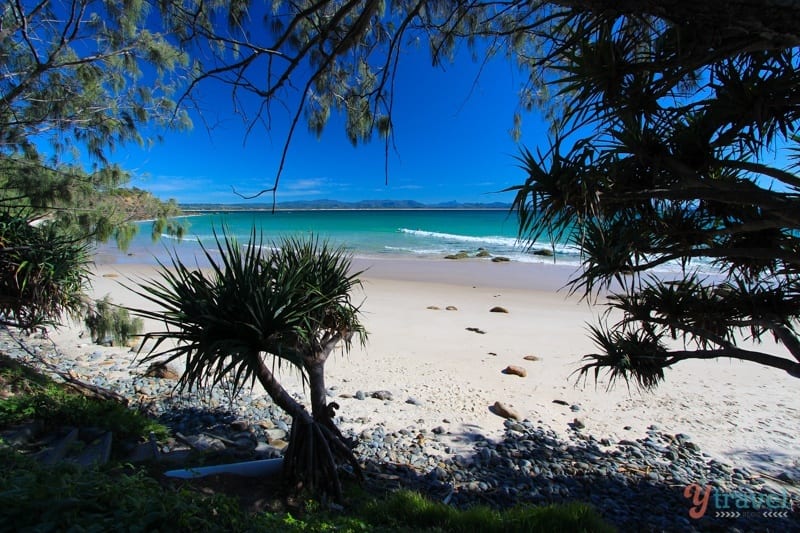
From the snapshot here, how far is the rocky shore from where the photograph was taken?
3729 millimetres

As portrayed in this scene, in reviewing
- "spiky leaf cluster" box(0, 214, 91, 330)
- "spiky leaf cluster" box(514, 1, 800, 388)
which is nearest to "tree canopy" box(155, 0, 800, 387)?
"spiky leaf cluster" box(514, 1, 800, 388)

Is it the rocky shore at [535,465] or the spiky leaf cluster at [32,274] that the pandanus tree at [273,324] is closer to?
the rocky shore at [535,465]

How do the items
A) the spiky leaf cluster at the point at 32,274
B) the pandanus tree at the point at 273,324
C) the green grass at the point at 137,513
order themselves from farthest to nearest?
the spiky leaf cluster at the point at 32,274
the pandanus tree at the point at 273,324
the green grass at the point at 137,513

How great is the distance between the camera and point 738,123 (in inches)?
102

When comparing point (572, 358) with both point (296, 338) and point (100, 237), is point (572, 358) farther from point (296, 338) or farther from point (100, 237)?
point (100, 237)

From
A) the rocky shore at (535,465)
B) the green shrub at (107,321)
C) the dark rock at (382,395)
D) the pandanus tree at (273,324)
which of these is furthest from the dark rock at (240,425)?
the green shrub at (107,321)

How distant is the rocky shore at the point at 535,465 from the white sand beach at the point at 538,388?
0.24 m

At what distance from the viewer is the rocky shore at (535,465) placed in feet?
12.2

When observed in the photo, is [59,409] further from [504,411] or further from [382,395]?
[504,411]

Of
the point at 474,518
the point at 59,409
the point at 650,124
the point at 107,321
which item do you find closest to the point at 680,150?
the point at 650,124

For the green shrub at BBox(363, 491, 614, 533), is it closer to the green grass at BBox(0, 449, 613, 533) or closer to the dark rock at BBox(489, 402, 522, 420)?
the green grass at BBox(0, 449, 613, 533)

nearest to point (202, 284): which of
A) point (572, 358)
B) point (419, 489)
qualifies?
point (419, 489)

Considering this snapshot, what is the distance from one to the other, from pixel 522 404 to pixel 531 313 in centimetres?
595

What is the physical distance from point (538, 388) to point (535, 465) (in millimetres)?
2346
